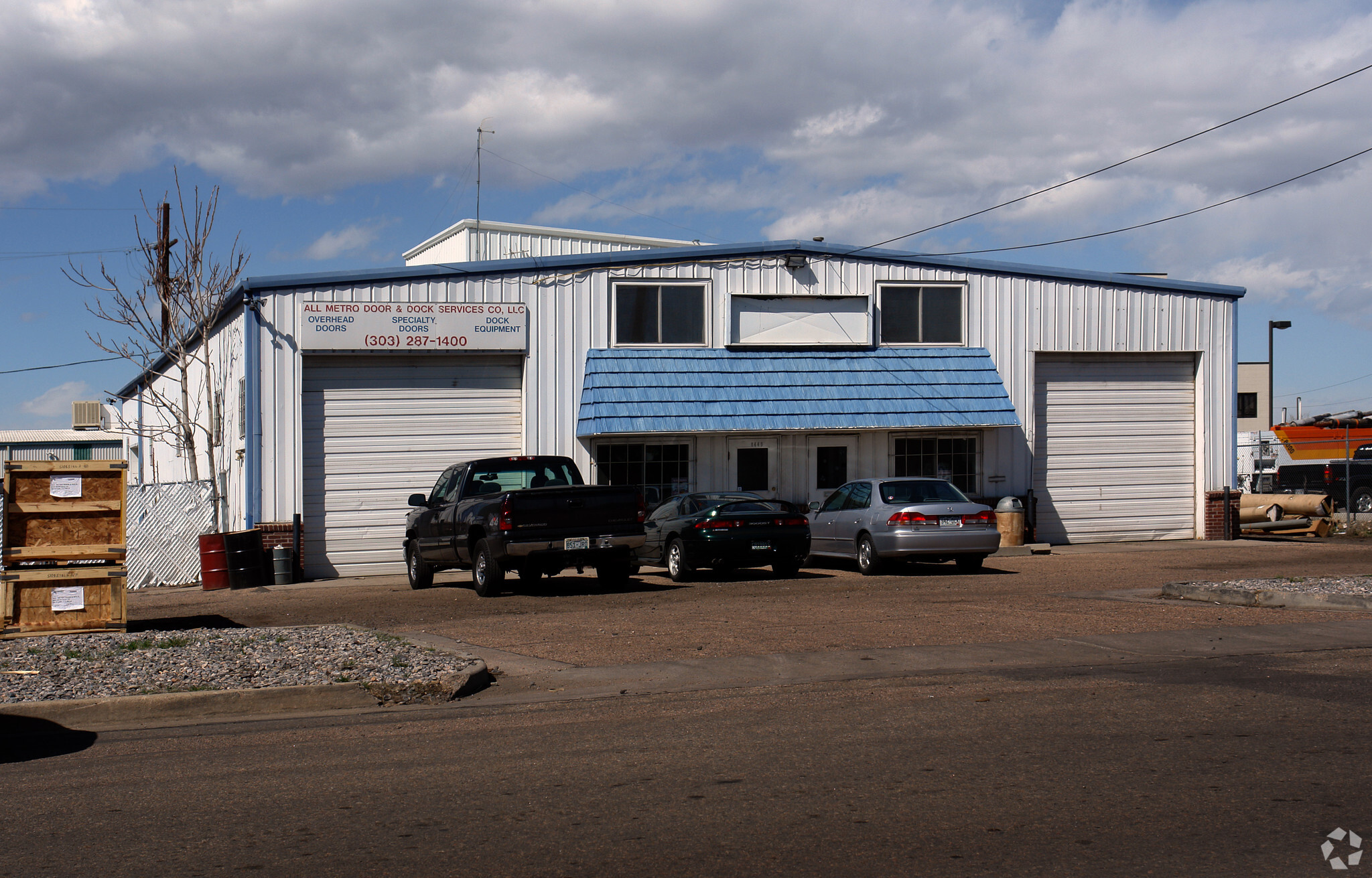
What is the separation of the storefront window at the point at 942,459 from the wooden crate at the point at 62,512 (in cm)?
1572

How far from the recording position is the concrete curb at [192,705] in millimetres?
7977

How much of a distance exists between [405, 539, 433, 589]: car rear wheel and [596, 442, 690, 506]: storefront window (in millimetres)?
4732

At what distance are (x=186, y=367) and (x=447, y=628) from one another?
54.4 ft

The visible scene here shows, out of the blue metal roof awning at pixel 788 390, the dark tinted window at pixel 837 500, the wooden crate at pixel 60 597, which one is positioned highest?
the blue metal roof awning at pixel 788 390

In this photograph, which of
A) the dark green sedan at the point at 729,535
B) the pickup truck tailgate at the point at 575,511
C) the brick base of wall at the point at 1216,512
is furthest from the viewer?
the brick base of wall at the point at 1216,512

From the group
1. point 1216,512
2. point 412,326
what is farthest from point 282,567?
point 1216,512

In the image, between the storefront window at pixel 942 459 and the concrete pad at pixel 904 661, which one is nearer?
the concrete pad at pixel 904 661

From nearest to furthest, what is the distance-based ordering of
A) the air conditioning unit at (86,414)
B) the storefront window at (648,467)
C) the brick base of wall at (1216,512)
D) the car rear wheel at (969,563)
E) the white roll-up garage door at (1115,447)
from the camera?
the car rear wheel at (969,563) < the storefront window at (648,467) < the white roll-up garage door at (1115,447) < the brick base of wall at (1216,512) < the air conditioning unit at (86,414)

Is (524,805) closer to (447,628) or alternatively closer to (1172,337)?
(447,628)

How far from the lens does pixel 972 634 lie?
11.2m

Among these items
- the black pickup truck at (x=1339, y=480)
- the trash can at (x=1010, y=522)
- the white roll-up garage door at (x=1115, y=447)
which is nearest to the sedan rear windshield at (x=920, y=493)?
the trash can at (x=1010, y=522)

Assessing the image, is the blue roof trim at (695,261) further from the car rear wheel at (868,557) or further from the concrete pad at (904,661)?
the concrete pad at (904,661)

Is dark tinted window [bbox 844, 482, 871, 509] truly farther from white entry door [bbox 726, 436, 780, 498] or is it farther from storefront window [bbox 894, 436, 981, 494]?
storefront window [bbox 894, 436, 981, 494]

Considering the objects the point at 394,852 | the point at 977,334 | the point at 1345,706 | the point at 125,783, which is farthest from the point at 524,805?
the point at 977,334
